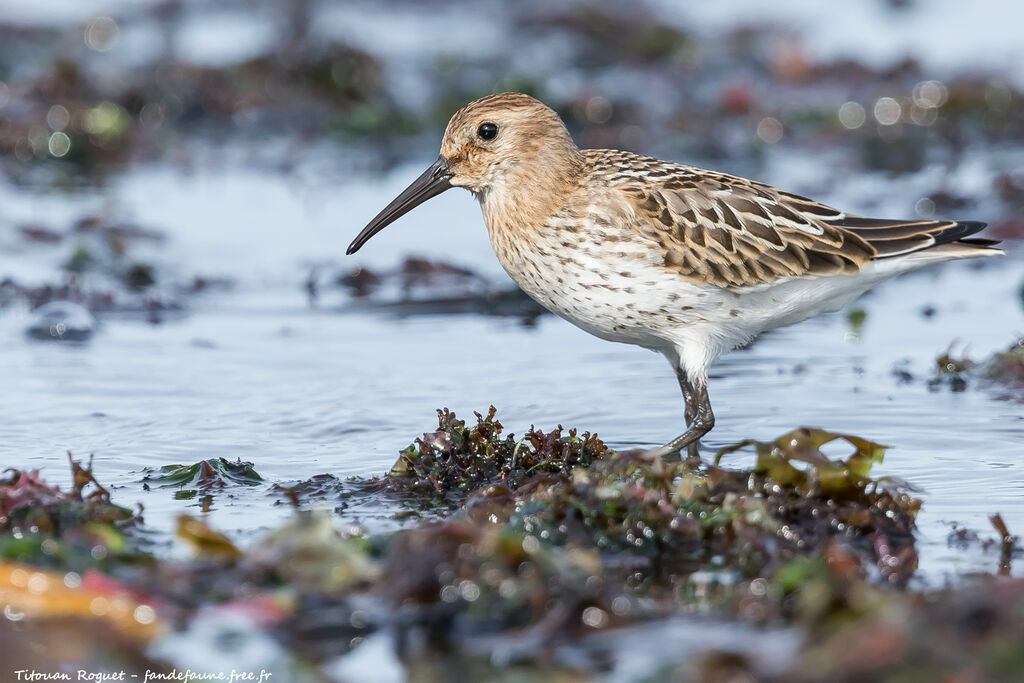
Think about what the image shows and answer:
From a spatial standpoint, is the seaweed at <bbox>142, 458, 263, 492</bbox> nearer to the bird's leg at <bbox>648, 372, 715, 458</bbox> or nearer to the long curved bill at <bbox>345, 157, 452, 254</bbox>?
the long curved bill at <bbox>345, 157, 452, 254</bbox>

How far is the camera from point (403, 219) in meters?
12.1

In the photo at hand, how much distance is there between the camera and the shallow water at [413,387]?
263 inches

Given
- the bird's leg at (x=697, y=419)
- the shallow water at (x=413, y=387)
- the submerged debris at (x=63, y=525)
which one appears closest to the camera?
the submerged debris at (x=63, y=525)

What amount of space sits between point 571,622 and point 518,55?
13706 millimetres

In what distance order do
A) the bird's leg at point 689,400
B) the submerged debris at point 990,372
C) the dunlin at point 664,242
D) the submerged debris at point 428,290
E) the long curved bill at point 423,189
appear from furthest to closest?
the submerged debris at point 428,290 → the submerged debris at point 990,372 → the long curved bill at point 423,189 → the bird's leg at point 689,400 → the dunlin at point 664,242

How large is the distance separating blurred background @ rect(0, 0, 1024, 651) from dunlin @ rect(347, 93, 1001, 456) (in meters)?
0.64

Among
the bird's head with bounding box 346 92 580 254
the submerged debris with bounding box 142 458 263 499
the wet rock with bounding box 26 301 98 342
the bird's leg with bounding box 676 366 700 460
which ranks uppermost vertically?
the bird's head with bounding box 346 92 580 254

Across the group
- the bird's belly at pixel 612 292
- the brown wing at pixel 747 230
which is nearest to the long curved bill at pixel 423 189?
the bird's belly at pixel 612 292

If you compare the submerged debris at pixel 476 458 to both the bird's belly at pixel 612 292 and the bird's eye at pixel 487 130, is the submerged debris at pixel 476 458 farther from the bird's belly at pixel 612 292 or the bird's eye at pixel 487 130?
the bird's eye at pixel 487 130

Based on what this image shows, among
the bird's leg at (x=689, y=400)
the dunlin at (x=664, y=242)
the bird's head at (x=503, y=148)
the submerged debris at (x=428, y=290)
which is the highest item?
the bird's head at (x=503, y=148)

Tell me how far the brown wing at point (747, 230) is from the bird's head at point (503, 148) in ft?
1.15

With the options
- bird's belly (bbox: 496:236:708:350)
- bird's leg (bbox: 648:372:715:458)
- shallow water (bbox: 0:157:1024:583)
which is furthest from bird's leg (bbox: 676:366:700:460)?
bird's belly (bbox: 496:236:708:350)

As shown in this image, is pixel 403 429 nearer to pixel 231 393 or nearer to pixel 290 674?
pixel 231 393

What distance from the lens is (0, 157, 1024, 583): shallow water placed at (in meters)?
6.68
